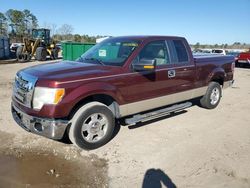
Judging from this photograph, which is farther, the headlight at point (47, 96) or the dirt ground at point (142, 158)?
the headlight at point (47, 96)

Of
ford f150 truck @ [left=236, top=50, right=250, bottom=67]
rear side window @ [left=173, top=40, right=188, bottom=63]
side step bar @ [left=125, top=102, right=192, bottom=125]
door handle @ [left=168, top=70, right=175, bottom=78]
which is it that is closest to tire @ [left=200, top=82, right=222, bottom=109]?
side step bar @ [left=125, top=102, right=192, bottom=125]

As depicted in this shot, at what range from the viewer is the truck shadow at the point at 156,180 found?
3.49 metres

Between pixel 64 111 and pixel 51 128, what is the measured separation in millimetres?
326

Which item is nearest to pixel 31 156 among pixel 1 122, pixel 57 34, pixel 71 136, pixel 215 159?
pixel 71 136

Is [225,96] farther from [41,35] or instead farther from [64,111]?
[41,35]

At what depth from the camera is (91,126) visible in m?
4.55

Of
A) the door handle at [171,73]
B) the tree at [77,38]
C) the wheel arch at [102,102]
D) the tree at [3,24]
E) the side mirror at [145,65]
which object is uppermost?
the tree at [3,24]

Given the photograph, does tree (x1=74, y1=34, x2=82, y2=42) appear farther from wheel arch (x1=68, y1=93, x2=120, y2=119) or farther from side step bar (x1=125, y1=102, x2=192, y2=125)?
wheel arch (x1=68, y1=93, x2=120, y2=119)

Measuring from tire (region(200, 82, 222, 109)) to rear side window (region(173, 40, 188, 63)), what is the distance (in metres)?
1.37

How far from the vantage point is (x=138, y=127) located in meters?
5.65

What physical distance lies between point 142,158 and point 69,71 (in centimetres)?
186

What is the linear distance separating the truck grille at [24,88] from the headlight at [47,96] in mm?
124

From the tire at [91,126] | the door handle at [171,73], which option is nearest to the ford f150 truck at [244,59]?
the door handle at [171,73]

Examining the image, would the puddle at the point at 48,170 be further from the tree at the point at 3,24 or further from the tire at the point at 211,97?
the tree at the point at 3,24
